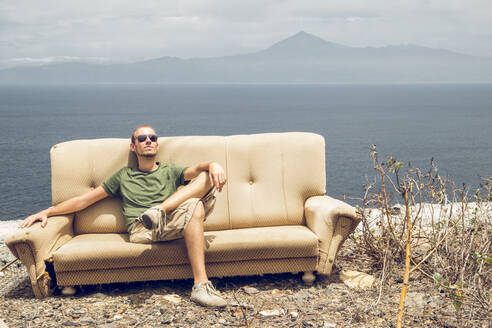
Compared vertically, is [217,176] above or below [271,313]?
above

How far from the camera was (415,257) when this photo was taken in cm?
483

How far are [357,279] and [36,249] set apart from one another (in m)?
2.73

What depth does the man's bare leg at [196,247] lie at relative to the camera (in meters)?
4.15

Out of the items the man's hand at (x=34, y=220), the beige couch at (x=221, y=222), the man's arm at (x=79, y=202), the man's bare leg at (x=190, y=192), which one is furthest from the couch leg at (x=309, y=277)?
the man's hand at (x=34, y=220)

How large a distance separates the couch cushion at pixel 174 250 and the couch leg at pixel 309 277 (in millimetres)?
176

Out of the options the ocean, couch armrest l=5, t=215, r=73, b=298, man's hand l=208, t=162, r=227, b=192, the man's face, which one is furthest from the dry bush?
the ocean

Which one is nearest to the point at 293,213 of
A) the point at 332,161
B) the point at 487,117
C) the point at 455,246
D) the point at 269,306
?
the point at 269,306

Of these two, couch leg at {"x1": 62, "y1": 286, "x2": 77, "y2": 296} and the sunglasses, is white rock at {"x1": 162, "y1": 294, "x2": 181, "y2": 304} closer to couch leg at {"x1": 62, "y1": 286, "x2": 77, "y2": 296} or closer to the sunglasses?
couch leg at {"x1": 62, "y1": 286, "x2": 77, "y2": 296}

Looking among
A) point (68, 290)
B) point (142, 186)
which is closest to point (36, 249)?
point (68, 290)

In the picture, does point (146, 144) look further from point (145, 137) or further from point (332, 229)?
point (332, 229)

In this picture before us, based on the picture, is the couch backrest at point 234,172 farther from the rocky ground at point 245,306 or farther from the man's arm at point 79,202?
the rocky ground at point 245,306

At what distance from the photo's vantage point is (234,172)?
203 inches

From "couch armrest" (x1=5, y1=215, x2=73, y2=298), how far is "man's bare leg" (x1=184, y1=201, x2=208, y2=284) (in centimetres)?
119

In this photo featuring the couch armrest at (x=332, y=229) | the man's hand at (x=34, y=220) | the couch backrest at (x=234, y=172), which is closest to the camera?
the man's hand at (x=34, y=220)
